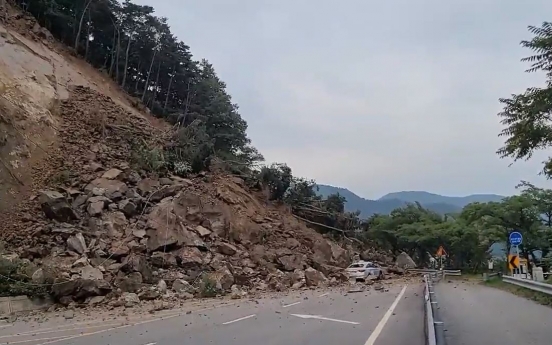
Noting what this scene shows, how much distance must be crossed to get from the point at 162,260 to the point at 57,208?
17.3 ft

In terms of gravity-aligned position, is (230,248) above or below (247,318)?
above

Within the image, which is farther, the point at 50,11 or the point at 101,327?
the point at 50,11

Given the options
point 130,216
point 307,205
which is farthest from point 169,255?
point 307,205

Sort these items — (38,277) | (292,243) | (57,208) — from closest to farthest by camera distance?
(38,277)
(57,208)
(292,243)

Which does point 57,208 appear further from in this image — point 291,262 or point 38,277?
point 291,262

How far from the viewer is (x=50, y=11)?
140 ft

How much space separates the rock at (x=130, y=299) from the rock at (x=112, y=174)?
10.1 meters

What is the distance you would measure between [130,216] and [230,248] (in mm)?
5613

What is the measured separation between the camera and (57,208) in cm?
2522

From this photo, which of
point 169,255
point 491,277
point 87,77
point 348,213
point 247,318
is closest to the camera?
point 247,318

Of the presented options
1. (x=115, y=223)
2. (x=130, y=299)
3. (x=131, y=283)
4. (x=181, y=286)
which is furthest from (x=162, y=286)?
(x=115, y=223)

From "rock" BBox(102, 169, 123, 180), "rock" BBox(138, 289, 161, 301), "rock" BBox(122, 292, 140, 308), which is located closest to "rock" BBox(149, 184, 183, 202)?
"rock" BBox(102, 169, 123, 180)

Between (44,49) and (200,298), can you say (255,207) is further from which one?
(44,49)

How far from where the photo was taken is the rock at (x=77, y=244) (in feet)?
77.0
